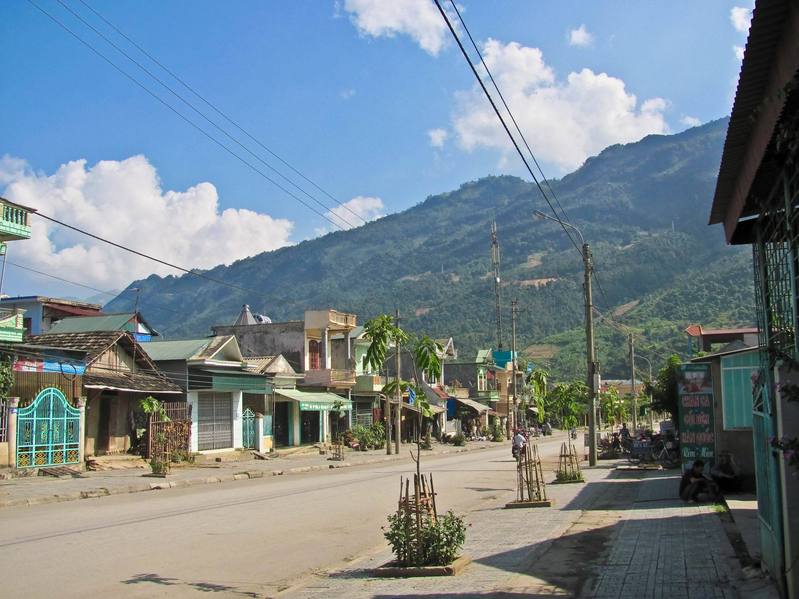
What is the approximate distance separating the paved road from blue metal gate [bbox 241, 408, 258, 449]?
52.8 feet

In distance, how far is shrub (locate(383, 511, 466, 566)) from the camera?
30.8 feet

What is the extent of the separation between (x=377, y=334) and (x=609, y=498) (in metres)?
20.8

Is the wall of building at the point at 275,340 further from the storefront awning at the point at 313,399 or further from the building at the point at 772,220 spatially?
the building at the point at 772,220

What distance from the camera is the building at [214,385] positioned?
34.5 metres

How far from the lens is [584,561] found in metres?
9.98

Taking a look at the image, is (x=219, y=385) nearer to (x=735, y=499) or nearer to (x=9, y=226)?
(x=9, y=226)

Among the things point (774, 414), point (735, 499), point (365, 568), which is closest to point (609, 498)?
point (735, 499)

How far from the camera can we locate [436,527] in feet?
31.4

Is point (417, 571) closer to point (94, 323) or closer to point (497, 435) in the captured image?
point (94, 323)

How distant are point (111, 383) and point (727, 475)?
21.2 metres

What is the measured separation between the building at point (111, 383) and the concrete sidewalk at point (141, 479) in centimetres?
267

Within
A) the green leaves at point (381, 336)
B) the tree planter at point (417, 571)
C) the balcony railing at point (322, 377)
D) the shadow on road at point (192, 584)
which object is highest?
the green leaves at point (381, 336)

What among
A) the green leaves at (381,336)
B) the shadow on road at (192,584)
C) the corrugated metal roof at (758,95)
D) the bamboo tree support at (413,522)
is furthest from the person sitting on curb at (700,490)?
the green leaves at (381,336)

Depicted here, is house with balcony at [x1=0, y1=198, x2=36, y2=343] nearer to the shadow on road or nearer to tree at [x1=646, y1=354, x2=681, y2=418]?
the shadow on road
